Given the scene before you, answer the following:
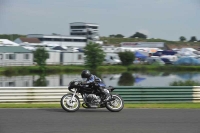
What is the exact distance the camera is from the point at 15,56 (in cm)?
6019

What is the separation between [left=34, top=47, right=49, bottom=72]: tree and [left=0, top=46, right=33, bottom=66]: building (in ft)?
8.74

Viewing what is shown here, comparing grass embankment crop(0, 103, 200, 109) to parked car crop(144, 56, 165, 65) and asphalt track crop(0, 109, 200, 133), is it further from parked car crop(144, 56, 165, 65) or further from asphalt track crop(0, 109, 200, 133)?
parked car crop(144, 56, 165, 65)

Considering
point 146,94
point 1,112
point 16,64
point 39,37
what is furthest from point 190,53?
point 1,112

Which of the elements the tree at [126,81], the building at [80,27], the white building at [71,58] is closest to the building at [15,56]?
the white building at [71,58]

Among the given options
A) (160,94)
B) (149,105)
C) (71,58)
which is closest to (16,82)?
(160,94)

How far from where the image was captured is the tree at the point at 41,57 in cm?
5612

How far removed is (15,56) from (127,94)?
151ft

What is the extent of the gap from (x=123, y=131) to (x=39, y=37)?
97324mm

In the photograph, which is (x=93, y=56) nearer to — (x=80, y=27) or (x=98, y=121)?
(x=98, y=121)

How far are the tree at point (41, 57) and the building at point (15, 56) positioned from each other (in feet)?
8.74

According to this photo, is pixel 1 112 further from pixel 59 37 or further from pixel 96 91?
pixel 59 37

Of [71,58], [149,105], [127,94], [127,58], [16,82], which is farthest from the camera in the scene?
[71,58]

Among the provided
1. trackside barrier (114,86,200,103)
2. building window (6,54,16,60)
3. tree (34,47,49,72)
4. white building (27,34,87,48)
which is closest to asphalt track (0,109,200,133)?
trackside barrier (114,86,200,103)

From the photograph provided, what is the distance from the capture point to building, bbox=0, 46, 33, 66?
59.0 m
